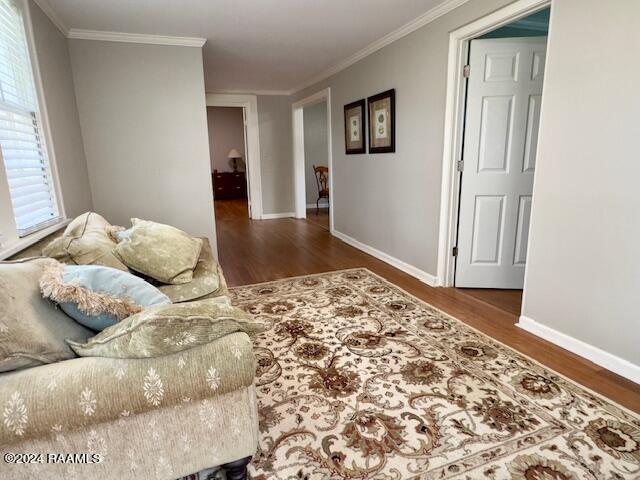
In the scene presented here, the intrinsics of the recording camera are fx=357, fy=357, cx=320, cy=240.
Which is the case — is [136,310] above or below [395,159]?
below

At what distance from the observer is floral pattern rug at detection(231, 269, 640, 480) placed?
4.43ft

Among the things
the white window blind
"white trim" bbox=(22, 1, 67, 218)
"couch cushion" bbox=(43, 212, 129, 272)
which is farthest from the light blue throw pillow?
"white trim" bbox=(22, 1, 67, 218)

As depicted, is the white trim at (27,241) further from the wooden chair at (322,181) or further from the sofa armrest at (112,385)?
the wooden chair at (322,181)

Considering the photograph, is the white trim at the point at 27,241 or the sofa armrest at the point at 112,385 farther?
the white trim at the point at 27,241

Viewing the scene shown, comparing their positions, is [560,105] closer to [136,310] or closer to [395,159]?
[395,159]

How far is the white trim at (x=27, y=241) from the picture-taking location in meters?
Answer: 1.65

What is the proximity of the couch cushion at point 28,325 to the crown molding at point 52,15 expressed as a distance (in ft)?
7.69

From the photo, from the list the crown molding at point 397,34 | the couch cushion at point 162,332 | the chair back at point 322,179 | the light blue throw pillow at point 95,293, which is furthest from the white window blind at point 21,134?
the chair back at point 322,179

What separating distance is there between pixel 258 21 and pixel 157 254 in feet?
7.21

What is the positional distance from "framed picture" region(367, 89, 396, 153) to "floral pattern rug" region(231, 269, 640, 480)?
1.98m

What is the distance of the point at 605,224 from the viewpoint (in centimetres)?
190

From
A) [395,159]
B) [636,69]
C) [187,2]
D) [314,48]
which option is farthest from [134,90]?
[636,69]

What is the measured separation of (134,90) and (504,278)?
3735mm

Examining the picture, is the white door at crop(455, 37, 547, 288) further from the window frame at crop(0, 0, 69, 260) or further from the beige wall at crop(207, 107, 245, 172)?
the beige wall at crop(207, 107, 245, 172)
